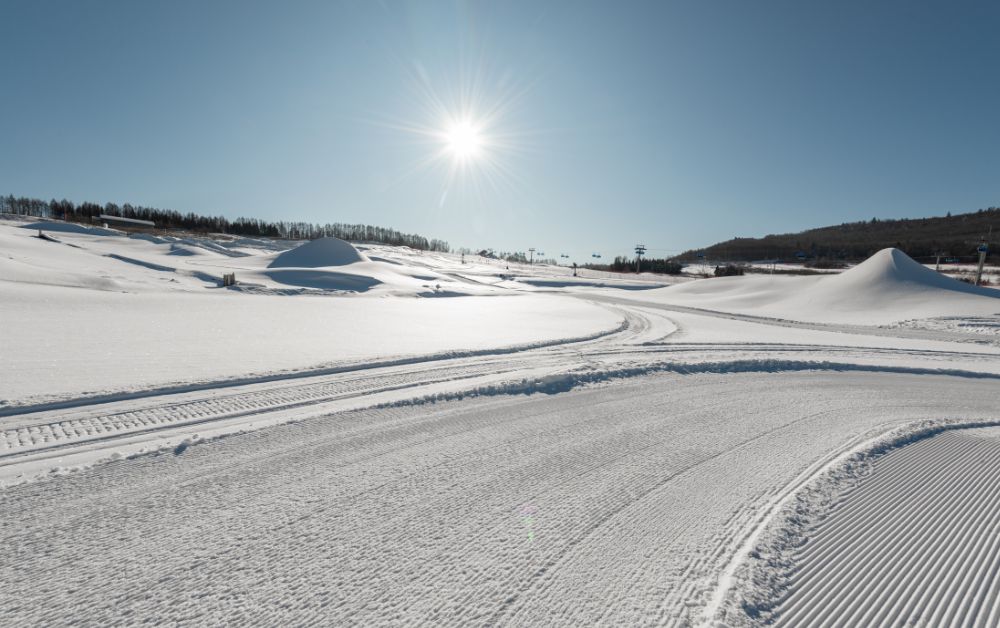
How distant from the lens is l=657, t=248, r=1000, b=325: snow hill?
19375 mm

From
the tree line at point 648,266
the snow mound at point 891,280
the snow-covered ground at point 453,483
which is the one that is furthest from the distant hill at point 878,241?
the snow-covered ground at point 453,483

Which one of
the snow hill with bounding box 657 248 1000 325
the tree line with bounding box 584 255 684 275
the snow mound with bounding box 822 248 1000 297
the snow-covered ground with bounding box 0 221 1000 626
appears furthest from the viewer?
the tree line with bounding box 584 255 684 275

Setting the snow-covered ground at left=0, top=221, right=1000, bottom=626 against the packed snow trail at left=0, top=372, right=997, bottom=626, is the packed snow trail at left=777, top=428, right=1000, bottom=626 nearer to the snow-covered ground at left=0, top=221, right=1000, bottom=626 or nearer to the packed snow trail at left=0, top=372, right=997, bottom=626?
the snow-covered ground at left=0, top=221, right=1000, bottom=626

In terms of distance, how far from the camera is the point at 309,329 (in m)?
10.4

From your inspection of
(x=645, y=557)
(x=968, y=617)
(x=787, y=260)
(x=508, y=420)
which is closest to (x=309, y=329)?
(x=508, y=420)

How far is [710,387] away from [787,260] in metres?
89.4

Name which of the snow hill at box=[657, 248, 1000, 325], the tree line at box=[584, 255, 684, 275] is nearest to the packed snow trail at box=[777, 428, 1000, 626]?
the snow hill at box=[657, 248, 1000, 325]

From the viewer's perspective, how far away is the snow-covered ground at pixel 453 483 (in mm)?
2197

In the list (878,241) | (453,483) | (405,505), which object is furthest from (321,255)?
(878,241)

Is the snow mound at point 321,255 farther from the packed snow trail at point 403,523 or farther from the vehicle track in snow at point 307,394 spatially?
the packed snow trail at point 403,523

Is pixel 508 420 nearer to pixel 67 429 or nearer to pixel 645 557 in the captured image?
pixel 645 557

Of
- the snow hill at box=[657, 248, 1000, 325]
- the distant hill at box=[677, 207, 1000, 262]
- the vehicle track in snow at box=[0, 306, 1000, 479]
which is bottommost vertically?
the vehicle track in snow at box=[0, 306, 1000, 479]

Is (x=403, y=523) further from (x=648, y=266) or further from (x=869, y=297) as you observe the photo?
(x=648, y=266)

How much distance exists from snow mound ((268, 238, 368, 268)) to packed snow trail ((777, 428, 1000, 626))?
37.4m
